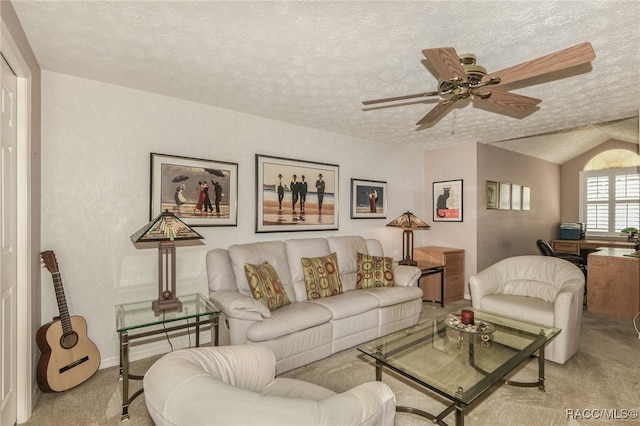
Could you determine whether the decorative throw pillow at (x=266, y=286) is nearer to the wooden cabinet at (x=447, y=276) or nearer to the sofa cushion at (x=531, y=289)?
the sofa cushion at (x=531, y=289)

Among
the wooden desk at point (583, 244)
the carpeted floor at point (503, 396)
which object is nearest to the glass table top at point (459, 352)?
the carpeted floor at point (503, 396)

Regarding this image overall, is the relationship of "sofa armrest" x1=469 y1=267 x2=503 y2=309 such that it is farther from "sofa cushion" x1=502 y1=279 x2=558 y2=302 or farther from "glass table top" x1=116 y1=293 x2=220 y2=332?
"glass table top" x1=116 y1=293 x2=220 y2=332

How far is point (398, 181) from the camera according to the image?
17.4 feet

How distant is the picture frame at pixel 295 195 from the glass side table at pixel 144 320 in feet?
4.05

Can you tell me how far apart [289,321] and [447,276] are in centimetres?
302

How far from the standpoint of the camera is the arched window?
Answer: 6.66 metres

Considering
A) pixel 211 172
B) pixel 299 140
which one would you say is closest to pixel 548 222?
pixel 299 140

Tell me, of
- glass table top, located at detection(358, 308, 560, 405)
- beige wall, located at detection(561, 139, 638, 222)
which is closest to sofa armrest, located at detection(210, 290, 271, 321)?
glass table top, located at detection(358, 308, 560, 405)

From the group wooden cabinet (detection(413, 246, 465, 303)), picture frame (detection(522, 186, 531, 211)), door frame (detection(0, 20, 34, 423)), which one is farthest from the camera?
picture frame (detection(522, 186, 531, 211))

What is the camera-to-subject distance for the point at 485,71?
6.48 ft

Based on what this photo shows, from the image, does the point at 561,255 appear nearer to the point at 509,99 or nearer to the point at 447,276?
the point at 447,276

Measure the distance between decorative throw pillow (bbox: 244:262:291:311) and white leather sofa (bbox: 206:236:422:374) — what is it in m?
0.09

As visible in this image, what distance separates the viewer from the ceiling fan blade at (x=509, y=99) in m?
2.24

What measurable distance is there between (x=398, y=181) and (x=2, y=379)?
16.0 ft
